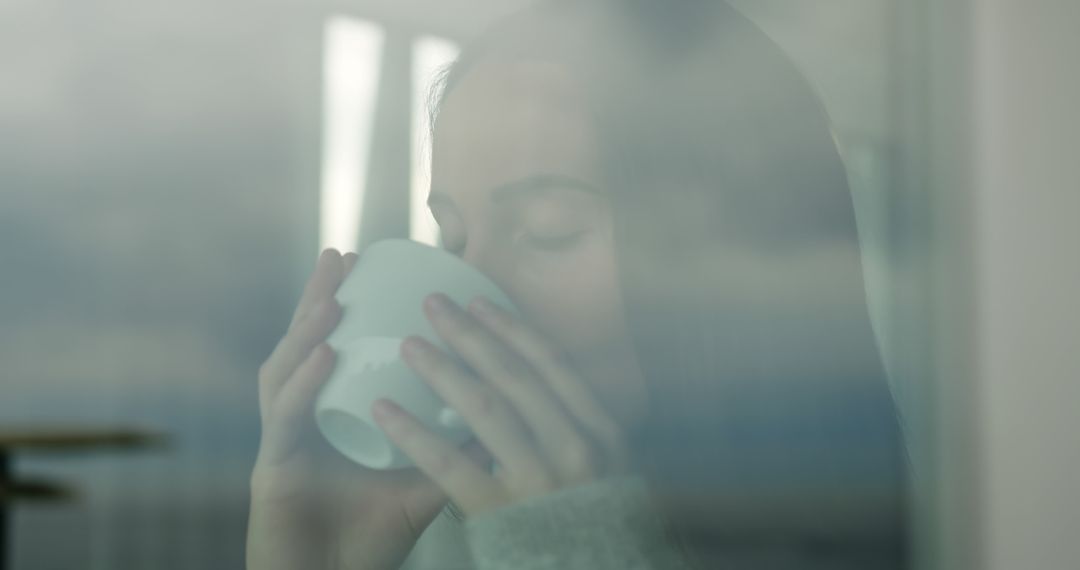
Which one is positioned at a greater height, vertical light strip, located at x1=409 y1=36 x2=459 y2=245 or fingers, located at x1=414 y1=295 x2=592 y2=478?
vertical light strip, located at x1=409 y1=36 x2=459 y2=245

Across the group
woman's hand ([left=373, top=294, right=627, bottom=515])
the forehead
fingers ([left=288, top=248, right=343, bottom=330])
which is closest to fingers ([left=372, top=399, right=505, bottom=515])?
woman's hand ([left=373, top=294, right=627, bottom=515])

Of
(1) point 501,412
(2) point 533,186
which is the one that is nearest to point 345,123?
(2) point 533,186

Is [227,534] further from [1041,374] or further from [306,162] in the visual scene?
[1041,374]

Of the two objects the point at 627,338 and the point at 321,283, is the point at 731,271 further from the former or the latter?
the point at 321,283

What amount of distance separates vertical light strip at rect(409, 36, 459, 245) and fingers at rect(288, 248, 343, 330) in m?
0.07

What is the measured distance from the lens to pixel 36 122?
0.78m

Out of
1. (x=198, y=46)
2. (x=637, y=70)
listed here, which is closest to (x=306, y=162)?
(x=198, y=46)

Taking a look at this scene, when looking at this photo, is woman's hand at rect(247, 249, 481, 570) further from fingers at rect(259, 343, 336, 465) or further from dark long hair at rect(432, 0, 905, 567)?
dark long hair at rect(432, 0, 905, 567)

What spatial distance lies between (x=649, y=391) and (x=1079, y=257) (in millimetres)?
657

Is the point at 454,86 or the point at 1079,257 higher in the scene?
the point at 454,86

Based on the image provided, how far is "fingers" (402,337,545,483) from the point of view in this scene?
0.77 m

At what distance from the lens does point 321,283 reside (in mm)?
831

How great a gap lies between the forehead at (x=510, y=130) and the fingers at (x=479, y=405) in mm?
180

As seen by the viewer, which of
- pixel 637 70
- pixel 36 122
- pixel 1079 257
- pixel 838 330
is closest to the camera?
pixel 36 122
